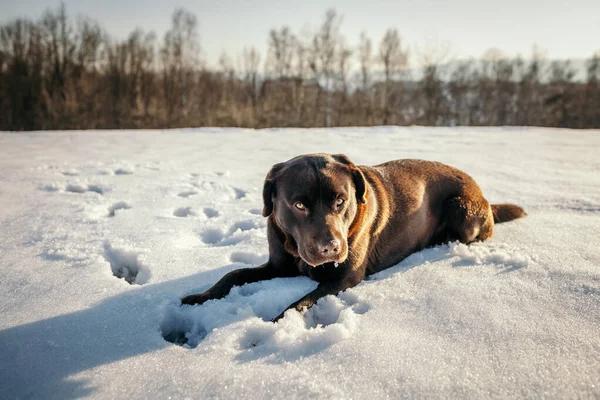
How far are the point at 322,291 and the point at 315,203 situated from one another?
583mm

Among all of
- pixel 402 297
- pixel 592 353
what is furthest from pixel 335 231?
pixel 592 353

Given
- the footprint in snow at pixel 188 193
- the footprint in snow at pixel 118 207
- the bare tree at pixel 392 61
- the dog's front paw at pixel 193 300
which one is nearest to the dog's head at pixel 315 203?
the dog's front paw at pixel 193 300

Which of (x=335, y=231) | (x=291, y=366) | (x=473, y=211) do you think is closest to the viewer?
(x=291, y=366)

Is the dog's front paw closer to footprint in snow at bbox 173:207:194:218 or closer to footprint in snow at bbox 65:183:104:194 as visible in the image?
footprint in snow at bbox 173:207:194:218

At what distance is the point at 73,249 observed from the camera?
2984mm

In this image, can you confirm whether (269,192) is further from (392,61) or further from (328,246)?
(392,61)

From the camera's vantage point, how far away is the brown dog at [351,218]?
231 centimetres

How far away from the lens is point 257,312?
2.21 meters

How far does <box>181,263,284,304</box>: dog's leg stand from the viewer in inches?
89.6

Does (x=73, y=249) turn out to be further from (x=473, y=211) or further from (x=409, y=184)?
(x=473, y=211)

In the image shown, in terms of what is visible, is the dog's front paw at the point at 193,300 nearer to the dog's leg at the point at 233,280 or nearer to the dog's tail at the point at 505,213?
the dog's leg at the point at 233,280

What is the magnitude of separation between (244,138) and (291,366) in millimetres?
9395

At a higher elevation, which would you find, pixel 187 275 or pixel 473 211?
pixel 473 211

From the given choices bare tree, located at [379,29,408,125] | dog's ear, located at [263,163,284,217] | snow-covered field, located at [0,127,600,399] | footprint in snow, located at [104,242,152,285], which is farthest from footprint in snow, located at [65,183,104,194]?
bare tree, located at [379,29,408,125]
